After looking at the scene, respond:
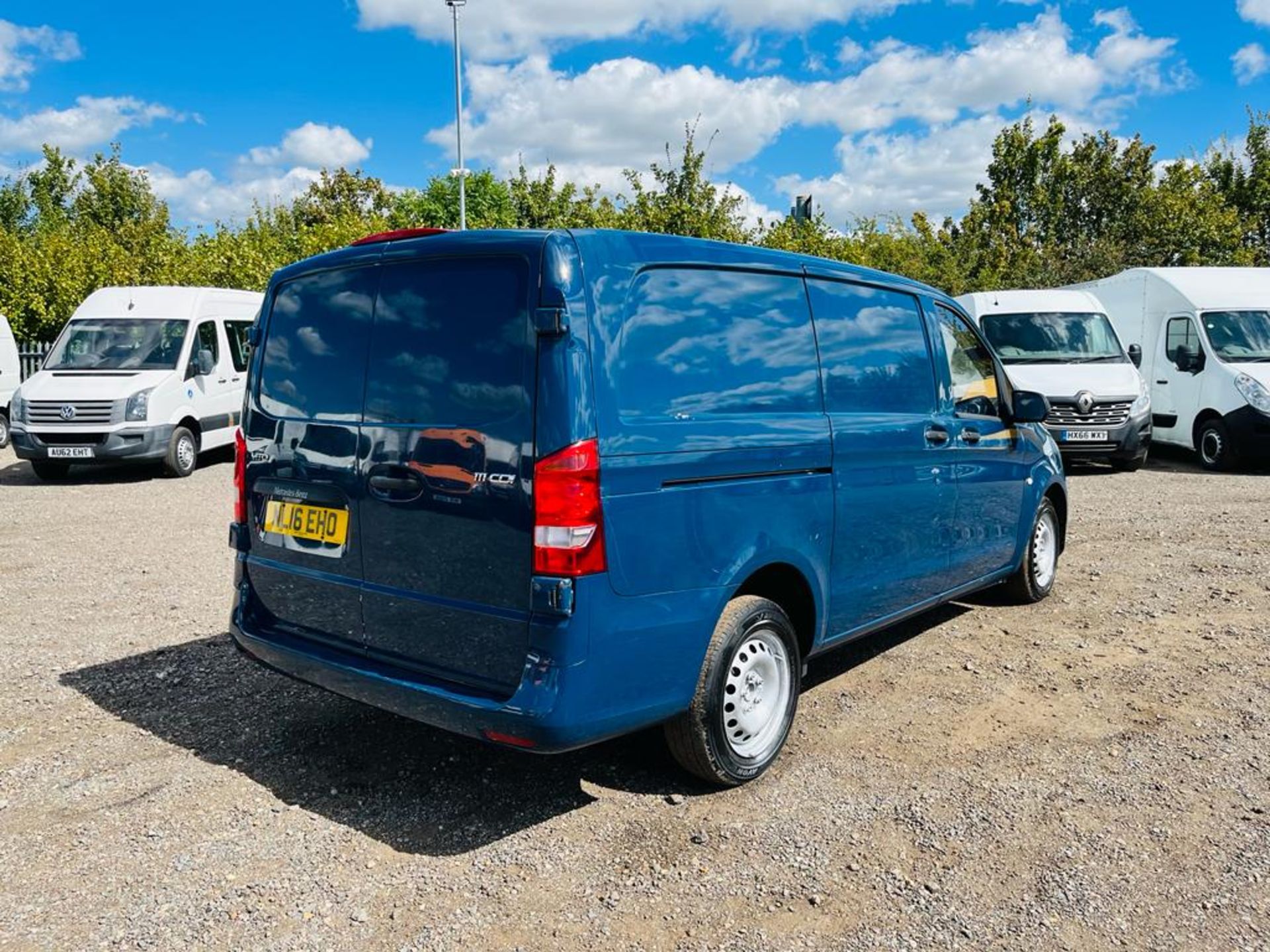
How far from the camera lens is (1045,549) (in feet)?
21.6

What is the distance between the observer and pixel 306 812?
3.65m

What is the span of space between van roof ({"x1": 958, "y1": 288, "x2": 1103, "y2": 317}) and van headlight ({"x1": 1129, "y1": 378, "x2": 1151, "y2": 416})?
141 cm

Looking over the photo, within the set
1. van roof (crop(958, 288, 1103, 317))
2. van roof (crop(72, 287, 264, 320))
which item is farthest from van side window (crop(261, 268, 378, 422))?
van roof (crop(958, 288, 1103, 317))

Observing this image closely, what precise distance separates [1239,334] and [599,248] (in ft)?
42.9

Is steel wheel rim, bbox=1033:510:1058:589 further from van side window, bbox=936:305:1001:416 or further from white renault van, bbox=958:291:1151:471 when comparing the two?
white renault van, bbox=958:291:1151:471

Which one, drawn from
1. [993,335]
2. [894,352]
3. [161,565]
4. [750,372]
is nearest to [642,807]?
[750,372]

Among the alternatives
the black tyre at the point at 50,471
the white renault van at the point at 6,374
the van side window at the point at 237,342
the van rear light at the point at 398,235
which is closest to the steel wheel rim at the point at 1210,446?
the van rear light at the point at 398,235

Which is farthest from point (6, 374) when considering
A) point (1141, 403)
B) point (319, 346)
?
point (1141, 403)

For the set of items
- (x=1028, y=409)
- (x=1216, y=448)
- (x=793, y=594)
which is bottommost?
(x=793, y=594)

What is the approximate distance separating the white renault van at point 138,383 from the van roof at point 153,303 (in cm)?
1

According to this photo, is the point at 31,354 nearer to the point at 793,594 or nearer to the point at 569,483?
the point at 793,594

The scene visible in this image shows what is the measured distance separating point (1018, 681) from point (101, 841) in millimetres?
4152

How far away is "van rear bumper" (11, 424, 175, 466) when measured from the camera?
12.0 metres

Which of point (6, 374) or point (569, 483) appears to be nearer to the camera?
point (569, 483)
